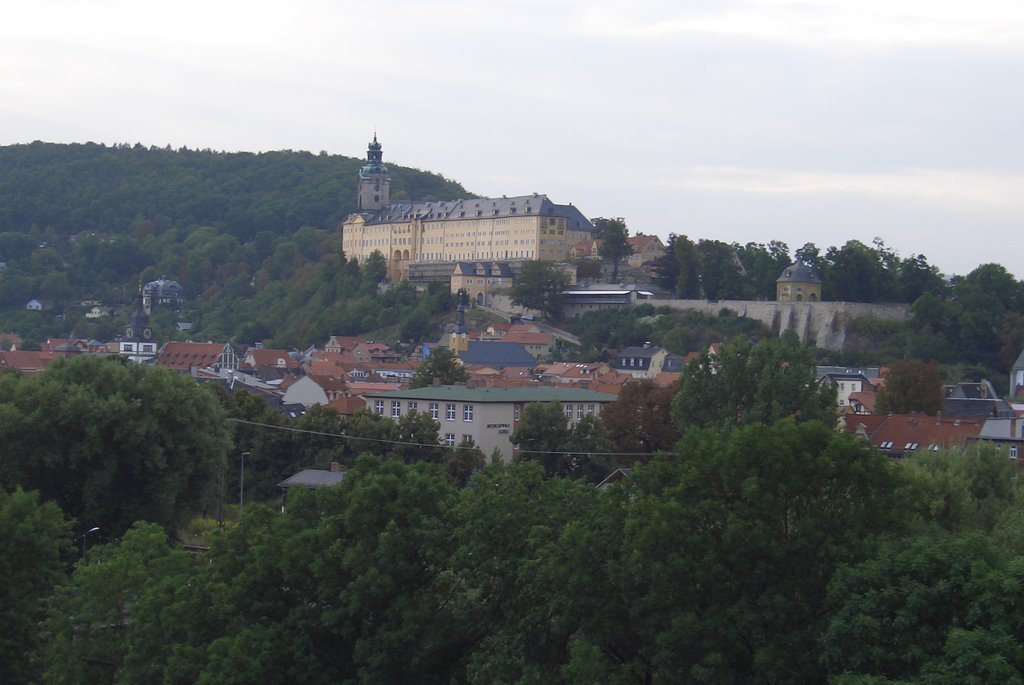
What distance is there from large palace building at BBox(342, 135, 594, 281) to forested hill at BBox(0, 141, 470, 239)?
39.0 meters

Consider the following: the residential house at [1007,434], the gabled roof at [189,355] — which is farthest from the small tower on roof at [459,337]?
the residential house at [1007,434]

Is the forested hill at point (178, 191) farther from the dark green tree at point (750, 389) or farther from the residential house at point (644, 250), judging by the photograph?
the dark green tree at point (750, 389)

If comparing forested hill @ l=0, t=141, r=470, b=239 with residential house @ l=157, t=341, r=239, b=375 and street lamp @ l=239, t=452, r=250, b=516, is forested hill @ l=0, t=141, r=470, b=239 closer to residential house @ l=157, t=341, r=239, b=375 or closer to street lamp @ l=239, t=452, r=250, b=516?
residential house @ l=157, t=341, r=239, b=375

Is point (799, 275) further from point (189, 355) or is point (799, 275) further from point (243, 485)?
point (243, 485)

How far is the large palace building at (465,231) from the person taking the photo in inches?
4771

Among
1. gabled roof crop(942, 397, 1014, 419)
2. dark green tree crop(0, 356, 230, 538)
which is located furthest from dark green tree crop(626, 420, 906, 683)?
gabled roof crop(942, 397, 1014, 419)

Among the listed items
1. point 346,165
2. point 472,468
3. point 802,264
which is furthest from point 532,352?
point 346,165

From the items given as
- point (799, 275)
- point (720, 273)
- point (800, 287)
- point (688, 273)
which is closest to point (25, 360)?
point (688, 273)

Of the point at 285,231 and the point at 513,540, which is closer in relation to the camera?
the point at 513,540

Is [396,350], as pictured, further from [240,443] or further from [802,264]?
[240,443]

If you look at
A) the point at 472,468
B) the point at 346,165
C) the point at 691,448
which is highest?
the point at 346,165

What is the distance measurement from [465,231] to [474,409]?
224 ft

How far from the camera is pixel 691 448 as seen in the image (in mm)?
21750

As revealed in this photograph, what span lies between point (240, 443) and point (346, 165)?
482ft
